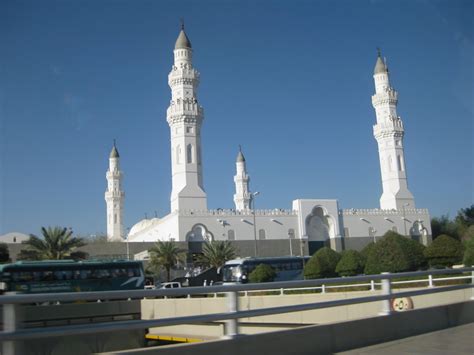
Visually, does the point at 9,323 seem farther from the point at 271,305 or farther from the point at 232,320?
the point at 271,305

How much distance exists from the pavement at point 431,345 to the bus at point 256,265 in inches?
1189

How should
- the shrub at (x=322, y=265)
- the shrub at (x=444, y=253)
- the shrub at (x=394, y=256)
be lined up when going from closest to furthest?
1. the shrub at (x=394, y=256)
2. the shrub at (x=444, y=253)
3. the shrub at (x=322, y=265)

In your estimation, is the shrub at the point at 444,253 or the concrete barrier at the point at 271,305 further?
the shrub at the point at 444,253

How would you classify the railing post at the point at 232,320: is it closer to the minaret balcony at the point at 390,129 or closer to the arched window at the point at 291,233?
the arched window at the point at 291,233

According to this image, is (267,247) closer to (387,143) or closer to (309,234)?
(309,234)

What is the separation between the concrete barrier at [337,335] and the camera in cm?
501

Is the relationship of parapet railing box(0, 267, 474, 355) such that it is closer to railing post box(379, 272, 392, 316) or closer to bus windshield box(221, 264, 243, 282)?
railing post box(379, 272, 392, 316)

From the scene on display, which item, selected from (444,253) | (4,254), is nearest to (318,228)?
(4,254)

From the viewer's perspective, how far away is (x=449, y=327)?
7945 mm

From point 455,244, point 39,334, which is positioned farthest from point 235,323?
point 455,244

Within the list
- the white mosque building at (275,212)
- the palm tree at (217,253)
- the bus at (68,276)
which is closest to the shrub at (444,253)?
the bus at (68,276)

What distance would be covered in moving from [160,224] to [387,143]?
2902 cm

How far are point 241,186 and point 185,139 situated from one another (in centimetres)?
2562

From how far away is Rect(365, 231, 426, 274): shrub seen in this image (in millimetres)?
25516
